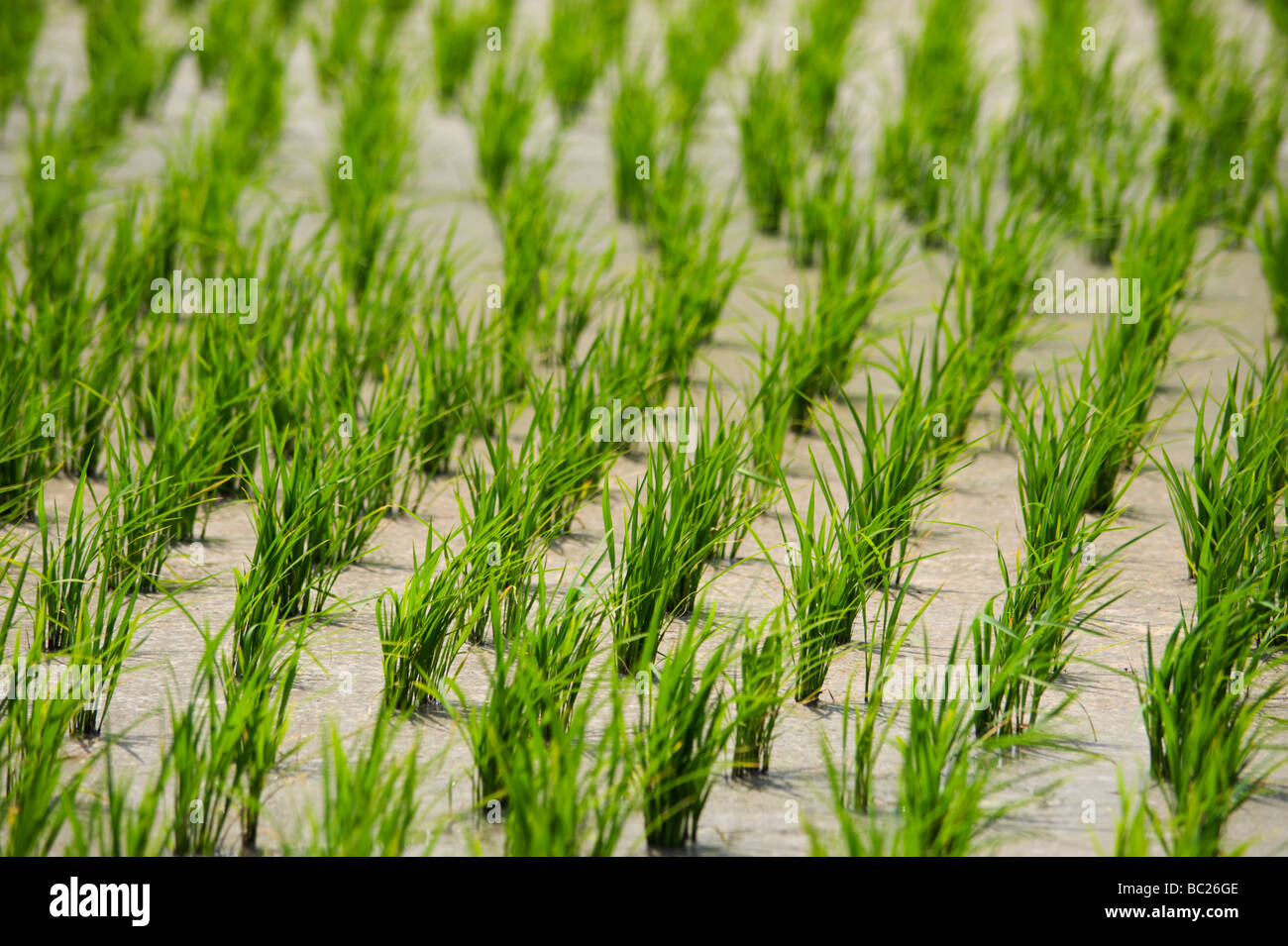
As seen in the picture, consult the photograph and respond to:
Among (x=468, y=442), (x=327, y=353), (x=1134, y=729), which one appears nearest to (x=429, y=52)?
(x=327, y=353)

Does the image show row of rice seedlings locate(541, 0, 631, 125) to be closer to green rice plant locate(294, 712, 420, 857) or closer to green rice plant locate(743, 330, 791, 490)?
green rice plant locate(743, 330, 791, 490)

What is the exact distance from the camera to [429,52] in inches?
240

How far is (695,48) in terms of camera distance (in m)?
5.64

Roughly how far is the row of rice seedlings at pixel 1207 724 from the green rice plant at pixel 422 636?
1.02 meters

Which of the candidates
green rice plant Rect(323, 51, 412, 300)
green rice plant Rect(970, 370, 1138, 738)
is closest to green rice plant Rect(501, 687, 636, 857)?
green rice plant Rect(970, 370, 1138, 738)

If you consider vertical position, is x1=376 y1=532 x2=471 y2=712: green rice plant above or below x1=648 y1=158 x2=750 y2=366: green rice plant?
below

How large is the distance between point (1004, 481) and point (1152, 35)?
193 inches

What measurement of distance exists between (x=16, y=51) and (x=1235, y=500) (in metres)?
4.86

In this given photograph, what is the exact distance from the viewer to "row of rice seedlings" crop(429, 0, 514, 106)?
5.61 metres

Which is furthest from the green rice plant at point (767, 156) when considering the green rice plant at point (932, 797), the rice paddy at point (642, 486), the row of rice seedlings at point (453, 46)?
the green rice plant at point (932, 797)

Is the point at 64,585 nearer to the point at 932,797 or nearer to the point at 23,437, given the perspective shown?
the point at 23,437

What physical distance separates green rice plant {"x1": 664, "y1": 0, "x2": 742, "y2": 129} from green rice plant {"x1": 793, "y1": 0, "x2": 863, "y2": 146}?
13.5 inches

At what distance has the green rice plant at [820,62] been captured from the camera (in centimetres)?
502
